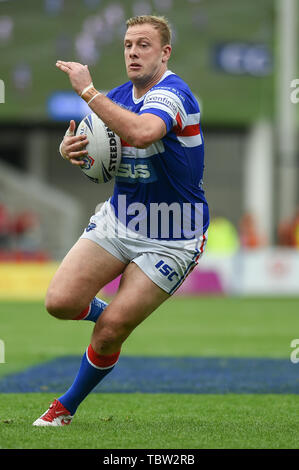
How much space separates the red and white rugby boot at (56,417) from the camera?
541cm

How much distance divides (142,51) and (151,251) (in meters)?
1.19

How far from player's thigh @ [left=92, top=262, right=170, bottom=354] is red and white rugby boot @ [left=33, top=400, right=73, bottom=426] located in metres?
0.43

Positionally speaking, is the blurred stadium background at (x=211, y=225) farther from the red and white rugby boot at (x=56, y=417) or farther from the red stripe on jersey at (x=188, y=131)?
the red stripe on jersey at (x=188, y=131)

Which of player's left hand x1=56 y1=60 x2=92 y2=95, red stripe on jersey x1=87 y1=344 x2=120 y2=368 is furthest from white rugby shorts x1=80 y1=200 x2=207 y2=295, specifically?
player's left hand x1=56 y1=60 x2=92 y2=95

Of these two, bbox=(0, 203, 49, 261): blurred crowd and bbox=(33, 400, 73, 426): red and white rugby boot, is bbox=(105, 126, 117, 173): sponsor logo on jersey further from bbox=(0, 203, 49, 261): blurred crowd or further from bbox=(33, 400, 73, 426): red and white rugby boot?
bbox=(0, 203, 49, 261): blurred crowd

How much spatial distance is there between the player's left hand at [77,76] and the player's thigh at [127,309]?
1104 millimetres

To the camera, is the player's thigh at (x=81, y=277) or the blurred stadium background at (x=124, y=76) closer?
the player's thigh at (x=81, y=277)

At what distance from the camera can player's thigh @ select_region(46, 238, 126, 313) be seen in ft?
17.3

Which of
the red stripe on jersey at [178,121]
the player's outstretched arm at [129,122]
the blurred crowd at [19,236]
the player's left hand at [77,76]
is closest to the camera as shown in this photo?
the player's outstretched arm at [129,122]

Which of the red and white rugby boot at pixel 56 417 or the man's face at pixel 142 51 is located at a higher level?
the man's face at pixel 142 51

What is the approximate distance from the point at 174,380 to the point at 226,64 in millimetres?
17072

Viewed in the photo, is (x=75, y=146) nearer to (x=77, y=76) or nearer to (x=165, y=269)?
(x=77, y=76)

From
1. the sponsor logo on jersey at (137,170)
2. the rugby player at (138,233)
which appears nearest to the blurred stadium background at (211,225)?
the rugby player at (138,233)

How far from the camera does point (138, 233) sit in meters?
5.45
